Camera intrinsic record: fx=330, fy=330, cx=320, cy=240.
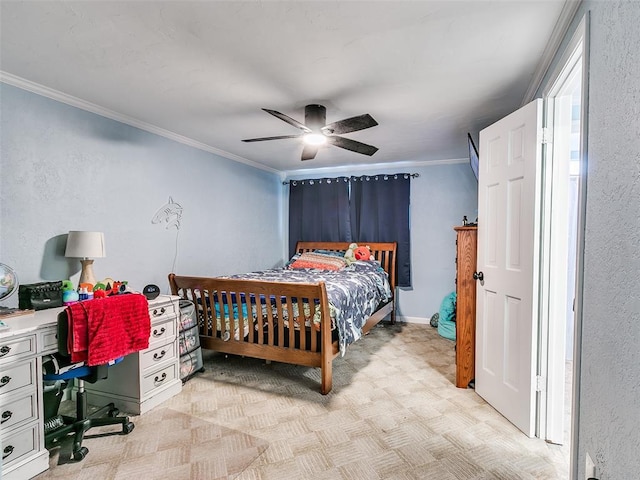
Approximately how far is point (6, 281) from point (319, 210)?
382 cm

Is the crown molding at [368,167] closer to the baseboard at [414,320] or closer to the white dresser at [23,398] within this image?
the baseboard at [414,320]

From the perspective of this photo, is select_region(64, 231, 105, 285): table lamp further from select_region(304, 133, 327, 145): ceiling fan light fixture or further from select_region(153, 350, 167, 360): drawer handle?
select_region(304, 133, 327, 145): ceiling fan light fixture

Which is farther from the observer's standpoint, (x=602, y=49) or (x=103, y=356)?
(x=103, y=356)

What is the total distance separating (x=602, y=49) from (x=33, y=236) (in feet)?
10.8

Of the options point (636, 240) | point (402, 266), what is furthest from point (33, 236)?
point (402, 266)

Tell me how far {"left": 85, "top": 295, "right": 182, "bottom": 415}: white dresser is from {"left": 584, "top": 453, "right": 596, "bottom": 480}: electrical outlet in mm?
2499

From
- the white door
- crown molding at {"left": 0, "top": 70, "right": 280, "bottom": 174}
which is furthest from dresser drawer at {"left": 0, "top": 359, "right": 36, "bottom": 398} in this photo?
the white door

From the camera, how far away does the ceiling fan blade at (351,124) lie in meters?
2.29

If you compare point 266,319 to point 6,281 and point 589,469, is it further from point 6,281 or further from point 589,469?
point 589,469

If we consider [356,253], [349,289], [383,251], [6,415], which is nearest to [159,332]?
[6,415]

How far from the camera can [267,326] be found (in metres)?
2.87

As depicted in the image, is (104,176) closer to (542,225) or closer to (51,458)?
(51,458)

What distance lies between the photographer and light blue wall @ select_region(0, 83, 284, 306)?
226 cm

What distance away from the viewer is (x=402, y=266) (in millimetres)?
4770
